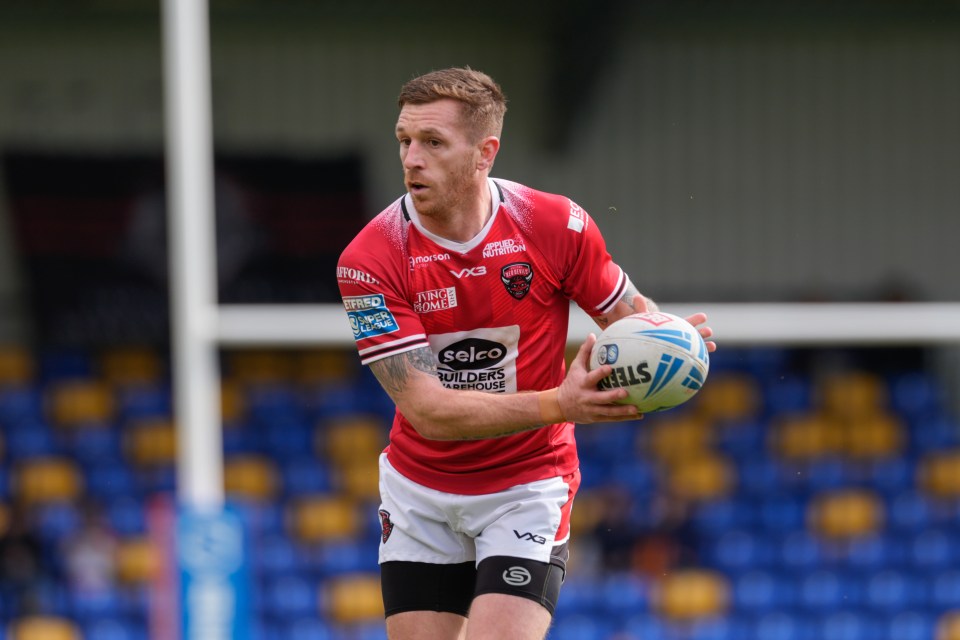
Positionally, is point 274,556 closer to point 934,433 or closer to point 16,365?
point 16,365

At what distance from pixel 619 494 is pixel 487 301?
306 inches

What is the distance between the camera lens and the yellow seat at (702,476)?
1279cm

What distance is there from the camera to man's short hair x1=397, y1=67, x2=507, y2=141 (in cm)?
411

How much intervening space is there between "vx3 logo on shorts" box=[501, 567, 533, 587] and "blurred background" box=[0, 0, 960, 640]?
6385 millimetres

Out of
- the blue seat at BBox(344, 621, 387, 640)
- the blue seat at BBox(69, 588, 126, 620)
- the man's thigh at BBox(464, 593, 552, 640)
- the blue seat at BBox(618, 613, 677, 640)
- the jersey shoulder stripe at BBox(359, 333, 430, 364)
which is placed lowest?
the blue seat at BBox(618, 613, 677, 640)

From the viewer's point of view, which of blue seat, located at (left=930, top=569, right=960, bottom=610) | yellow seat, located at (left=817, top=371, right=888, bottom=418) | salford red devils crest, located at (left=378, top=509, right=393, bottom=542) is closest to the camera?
salford red devils crest, located at (left=378, top=509, right=393, bottom=542)

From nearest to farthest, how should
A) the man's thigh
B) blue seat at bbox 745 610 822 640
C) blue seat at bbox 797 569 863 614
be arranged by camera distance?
1. the man's thigh
2. blue seat at bbox 745 610 822 640
3. blue seat at bbox 797 569 863 614

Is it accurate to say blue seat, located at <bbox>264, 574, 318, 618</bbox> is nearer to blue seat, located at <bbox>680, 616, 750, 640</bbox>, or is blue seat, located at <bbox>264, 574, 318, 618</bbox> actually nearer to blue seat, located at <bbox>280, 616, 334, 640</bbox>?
blue seat, located at <bbox>280, 616, 334, 640</bbox>

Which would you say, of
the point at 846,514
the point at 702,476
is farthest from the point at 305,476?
the point at 846,514

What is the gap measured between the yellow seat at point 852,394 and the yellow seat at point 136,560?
20.9 feet

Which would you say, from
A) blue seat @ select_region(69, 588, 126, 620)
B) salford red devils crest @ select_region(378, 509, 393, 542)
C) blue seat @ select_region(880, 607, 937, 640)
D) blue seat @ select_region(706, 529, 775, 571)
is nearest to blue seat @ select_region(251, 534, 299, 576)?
blue seat @ select_region(69, 588, 126, 620)

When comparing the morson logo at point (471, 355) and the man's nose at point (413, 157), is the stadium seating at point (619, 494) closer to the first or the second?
the morson logo at point (471, 355)

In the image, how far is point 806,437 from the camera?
13086 millimetres

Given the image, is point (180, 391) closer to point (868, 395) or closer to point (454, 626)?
point (454, 626)
